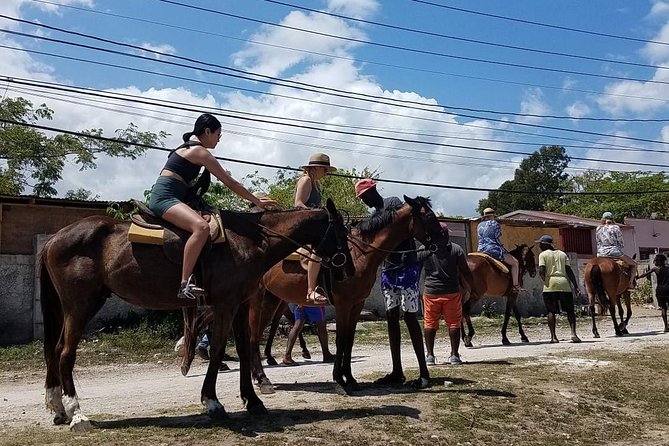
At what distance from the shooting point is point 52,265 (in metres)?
6.78

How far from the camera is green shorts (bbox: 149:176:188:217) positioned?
653 cm

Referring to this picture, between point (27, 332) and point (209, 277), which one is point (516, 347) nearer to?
point (209, 277)

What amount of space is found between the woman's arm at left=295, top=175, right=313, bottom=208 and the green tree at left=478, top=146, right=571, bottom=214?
5984 cm

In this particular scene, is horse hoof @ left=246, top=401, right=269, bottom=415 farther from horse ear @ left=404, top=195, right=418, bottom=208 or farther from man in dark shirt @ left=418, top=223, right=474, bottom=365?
man in dark shirt @ left=418, top=223, right=474, bottom=365

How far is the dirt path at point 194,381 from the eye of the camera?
753 cm

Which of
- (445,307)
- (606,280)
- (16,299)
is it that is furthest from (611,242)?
(16,299)

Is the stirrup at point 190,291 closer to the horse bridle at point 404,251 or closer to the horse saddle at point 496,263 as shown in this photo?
the horse bridle at point 404,251

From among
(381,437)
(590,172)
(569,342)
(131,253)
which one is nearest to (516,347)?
(569,342)

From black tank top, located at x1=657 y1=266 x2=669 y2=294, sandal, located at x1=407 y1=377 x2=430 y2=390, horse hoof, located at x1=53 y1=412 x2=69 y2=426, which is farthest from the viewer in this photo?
black tank top, located at x1=657 y1=266 x2=669 y2=294

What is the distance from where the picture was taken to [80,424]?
625 centimetres

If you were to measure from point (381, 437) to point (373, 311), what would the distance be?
1643 cm

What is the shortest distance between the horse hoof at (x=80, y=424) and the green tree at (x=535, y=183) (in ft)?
205

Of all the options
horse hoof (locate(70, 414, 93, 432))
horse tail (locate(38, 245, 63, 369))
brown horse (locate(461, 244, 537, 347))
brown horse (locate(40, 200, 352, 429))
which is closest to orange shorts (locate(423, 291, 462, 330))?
brown horse (locate(40, 200, 352, 429))

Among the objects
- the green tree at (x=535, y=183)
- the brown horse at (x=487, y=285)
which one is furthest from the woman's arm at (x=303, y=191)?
the green tree at (x=535, y=183)
